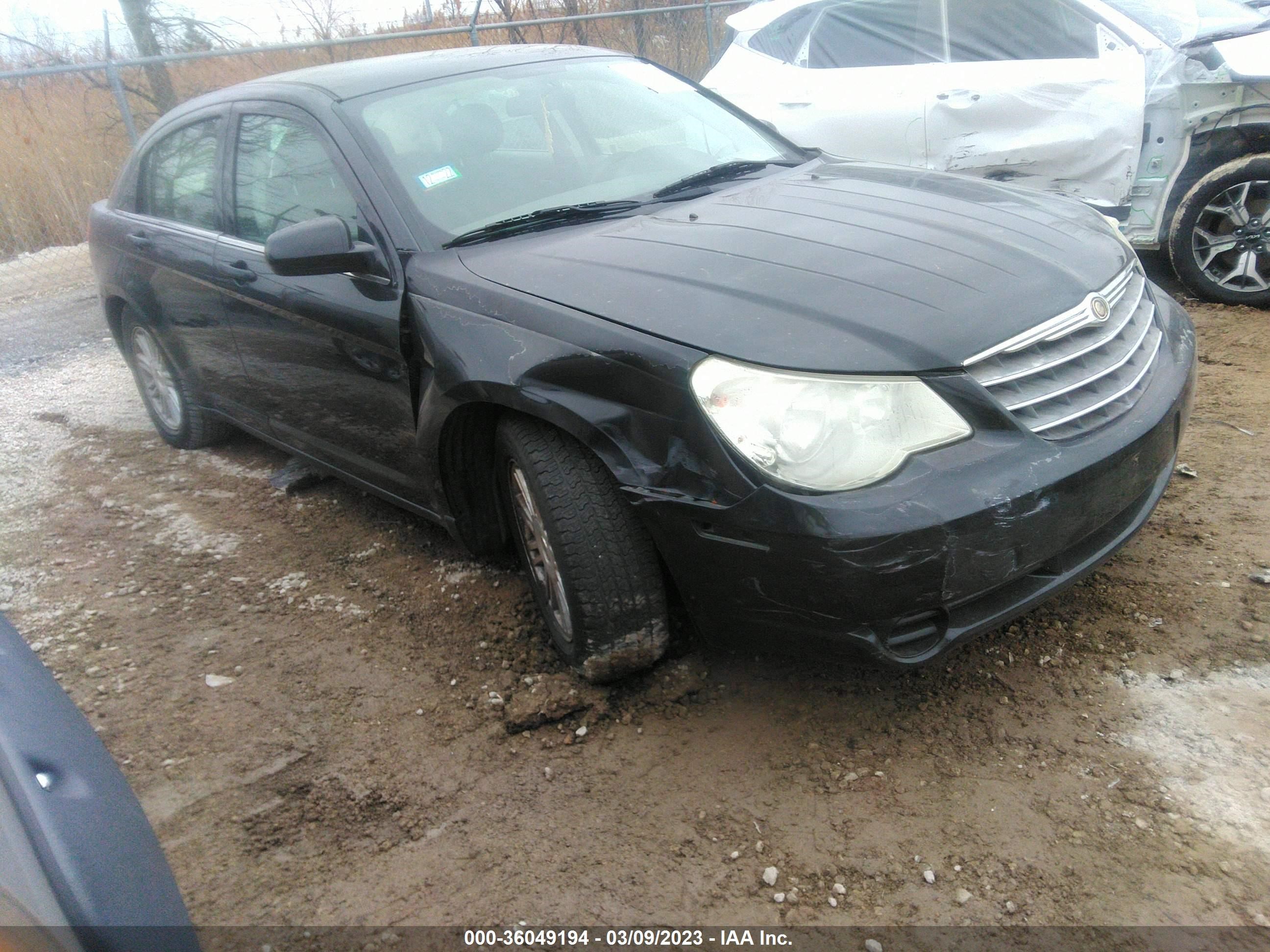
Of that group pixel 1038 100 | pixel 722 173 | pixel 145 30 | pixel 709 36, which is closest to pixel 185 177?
pixel 722 173

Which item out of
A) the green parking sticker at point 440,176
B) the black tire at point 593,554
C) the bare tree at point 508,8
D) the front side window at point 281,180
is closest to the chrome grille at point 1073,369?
the black tire at point 593,554

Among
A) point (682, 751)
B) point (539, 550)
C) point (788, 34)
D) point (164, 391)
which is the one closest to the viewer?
point (682, 751)

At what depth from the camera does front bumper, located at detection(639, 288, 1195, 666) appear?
2174 millimetres

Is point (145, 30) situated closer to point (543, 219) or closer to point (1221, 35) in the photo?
point (543, 219)

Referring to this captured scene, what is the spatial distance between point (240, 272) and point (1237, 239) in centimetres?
470

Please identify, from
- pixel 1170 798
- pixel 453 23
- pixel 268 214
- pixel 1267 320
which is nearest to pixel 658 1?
pixel 453 23

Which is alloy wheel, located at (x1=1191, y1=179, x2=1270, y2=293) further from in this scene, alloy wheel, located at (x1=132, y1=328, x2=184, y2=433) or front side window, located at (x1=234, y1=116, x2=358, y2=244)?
alloy wheel, located at (x1=132, y1=328, x2=184, y2=433)

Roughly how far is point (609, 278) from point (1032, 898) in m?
1.70

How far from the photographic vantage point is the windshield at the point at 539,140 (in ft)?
10.4

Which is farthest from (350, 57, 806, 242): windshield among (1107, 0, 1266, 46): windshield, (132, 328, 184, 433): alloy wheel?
(1107, 0, 1266, 46): windshield

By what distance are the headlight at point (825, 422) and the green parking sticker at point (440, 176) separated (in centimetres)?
137

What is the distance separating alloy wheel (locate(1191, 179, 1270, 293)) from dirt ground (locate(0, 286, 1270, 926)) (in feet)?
5.75

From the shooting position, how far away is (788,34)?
6.63m

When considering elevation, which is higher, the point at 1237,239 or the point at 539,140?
the point at 539,140
